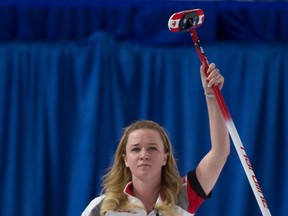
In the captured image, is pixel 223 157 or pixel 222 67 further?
pixel 222 67

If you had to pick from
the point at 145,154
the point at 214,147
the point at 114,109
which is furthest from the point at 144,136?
the point at 114,109

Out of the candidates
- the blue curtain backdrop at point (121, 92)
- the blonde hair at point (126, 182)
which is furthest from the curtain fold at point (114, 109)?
the blonde hair at point (126, 182)

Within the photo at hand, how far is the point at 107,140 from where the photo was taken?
3.20 metres

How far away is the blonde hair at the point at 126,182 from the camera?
6.62 feet

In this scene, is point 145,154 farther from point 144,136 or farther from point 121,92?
point 121,92

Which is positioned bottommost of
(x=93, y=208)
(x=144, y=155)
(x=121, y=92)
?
(x=93, y=208)

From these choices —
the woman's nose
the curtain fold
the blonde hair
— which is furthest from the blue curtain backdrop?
the woman's nose

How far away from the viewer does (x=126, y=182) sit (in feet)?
6.86

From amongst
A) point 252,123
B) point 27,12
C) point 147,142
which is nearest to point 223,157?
point 147,142

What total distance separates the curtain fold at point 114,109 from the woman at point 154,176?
1.07 meters

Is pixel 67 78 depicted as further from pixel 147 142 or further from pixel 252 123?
pixel 147 142

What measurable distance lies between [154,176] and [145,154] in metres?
0.07

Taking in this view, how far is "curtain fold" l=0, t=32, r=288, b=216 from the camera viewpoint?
318cm

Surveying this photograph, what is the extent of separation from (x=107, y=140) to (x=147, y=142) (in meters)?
1.16
